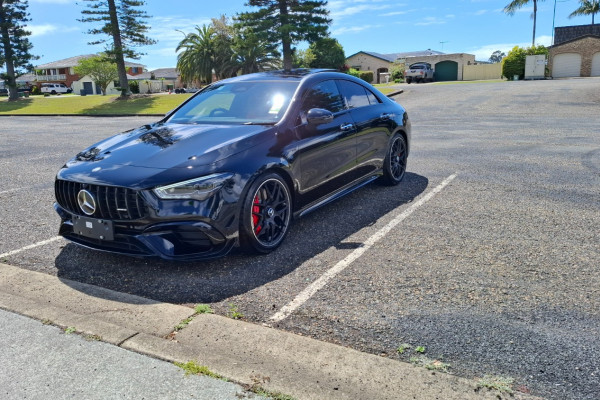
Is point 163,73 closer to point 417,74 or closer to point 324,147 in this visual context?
point 417,74

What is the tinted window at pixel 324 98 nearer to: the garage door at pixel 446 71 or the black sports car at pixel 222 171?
the black sports car at pixel 222 171

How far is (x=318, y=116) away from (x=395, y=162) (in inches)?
90.0

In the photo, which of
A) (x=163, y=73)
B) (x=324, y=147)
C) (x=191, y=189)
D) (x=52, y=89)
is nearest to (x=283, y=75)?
(x=324, y=147)

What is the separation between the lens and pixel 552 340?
2.93 meters

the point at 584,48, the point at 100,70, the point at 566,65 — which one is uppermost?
the point at 100,70

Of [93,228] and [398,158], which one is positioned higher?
[398,158]

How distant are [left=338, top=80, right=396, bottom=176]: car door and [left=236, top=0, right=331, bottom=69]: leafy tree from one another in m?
29.4

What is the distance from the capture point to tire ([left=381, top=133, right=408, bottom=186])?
6551 mm

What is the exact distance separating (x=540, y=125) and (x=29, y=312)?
12.8 m

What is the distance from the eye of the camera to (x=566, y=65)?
47625 mm

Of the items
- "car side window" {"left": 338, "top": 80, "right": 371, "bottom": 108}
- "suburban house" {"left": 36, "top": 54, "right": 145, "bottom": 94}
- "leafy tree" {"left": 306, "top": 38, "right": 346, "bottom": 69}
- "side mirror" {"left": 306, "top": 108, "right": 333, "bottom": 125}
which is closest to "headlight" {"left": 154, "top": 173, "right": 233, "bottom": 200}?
"side mirror" {"left": 306, "top": 108, "right": 333, "bottom": 125}

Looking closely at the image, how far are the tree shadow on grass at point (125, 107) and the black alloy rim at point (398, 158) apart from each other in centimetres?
2105

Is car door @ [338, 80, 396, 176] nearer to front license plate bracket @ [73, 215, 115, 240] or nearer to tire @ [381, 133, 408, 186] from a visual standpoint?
tire @ [381, 133, 408, 186]

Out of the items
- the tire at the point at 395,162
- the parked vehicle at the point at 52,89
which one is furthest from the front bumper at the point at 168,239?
the parked vehicle at the point at 52,89
